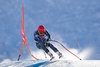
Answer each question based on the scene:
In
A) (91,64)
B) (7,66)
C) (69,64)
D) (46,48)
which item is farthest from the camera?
(46,48)

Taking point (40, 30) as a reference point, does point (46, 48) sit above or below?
below

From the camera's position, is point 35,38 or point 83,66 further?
point 35,38

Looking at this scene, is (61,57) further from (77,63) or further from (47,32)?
(77,63)

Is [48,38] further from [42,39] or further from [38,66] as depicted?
[38,66]

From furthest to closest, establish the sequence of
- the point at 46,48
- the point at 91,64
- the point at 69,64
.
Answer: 1. the point at 46,48
2. the point at 69,64
3. the point at 91,64

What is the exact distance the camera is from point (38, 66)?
24.2 ft

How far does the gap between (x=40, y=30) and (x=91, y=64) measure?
4.13 meters

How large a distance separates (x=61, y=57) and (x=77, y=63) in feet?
9.25

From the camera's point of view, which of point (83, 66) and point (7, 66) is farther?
point (7, 66)

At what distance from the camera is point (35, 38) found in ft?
29.8

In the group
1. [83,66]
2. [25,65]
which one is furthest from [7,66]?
[83,66]

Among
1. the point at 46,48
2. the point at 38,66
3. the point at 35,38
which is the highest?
the point at 35,38

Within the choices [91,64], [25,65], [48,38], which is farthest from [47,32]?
[91,64]

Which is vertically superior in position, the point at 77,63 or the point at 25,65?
the point at 25,65
